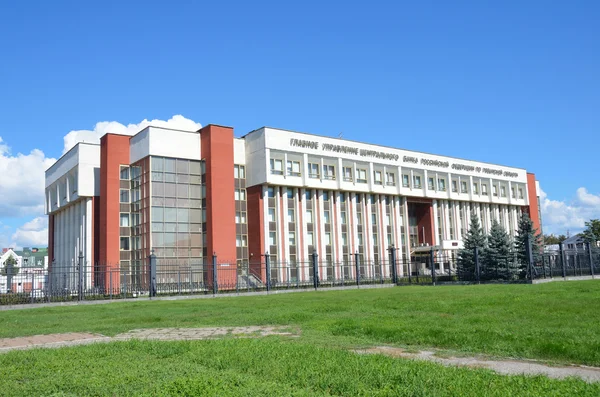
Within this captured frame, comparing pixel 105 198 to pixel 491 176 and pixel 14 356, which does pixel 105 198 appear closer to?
pixel 14 356

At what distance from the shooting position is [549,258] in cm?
3312

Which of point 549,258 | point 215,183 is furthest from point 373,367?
point 215,183

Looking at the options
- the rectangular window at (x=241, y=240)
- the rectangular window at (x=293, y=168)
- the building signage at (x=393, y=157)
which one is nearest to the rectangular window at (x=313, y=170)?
the rectangular window at (x=293, y=168)

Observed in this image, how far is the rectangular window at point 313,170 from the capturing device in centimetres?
5056

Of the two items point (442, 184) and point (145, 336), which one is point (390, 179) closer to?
point (442, 184)

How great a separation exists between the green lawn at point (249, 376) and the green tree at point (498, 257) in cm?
2963

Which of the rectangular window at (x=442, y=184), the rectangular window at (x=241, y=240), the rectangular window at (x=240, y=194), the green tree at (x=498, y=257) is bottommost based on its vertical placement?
the green tree at (x=498, y=257)

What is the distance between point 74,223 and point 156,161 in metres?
14.5

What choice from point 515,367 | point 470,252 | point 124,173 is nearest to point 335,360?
point 515,367

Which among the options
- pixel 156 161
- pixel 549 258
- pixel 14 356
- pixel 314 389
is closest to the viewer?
pixel 314 389

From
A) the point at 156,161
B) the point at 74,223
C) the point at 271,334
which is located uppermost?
the point at 156,161

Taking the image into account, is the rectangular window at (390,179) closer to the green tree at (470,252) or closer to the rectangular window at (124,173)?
the green tree at (470,252)

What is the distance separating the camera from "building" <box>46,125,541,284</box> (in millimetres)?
44781

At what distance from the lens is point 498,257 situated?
115ft
